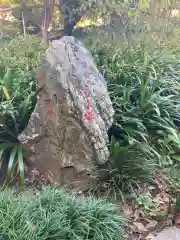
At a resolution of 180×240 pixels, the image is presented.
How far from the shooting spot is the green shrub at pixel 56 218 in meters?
2.38

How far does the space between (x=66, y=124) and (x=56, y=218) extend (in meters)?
1.08

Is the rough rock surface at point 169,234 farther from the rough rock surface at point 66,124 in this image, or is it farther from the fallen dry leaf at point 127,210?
the rough rock surface at point 66,124

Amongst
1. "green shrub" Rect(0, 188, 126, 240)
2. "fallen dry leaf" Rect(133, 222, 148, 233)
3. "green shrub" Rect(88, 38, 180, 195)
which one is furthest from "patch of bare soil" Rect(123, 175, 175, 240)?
"green shrub" Rect(0, 188, 126, 240)

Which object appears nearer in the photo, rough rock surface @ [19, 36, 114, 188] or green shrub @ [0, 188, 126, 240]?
green shrub @ [0, 188, 126, 240]

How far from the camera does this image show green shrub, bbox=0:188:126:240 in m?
2.38

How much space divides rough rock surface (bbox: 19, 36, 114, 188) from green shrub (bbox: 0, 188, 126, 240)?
0.57 m

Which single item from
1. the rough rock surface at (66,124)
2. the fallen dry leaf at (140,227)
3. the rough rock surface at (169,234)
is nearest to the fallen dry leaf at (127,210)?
the fallen dry leaf at (140,227)

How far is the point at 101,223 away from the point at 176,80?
3.29m

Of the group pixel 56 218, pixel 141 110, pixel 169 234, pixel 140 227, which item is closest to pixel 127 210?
pixel 140 227

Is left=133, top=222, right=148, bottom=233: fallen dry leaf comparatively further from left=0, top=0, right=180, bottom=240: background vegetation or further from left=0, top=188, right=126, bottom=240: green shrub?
left=0, top=188, right=126, bottom=240: green shrub

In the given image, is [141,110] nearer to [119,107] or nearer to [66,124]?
[119,107]

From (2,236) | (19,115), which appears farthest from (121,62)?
(2,236)

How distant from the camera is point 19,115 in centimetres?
385

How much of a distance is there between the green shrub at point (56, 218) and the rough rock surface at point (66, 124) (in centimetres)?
Result: 57
